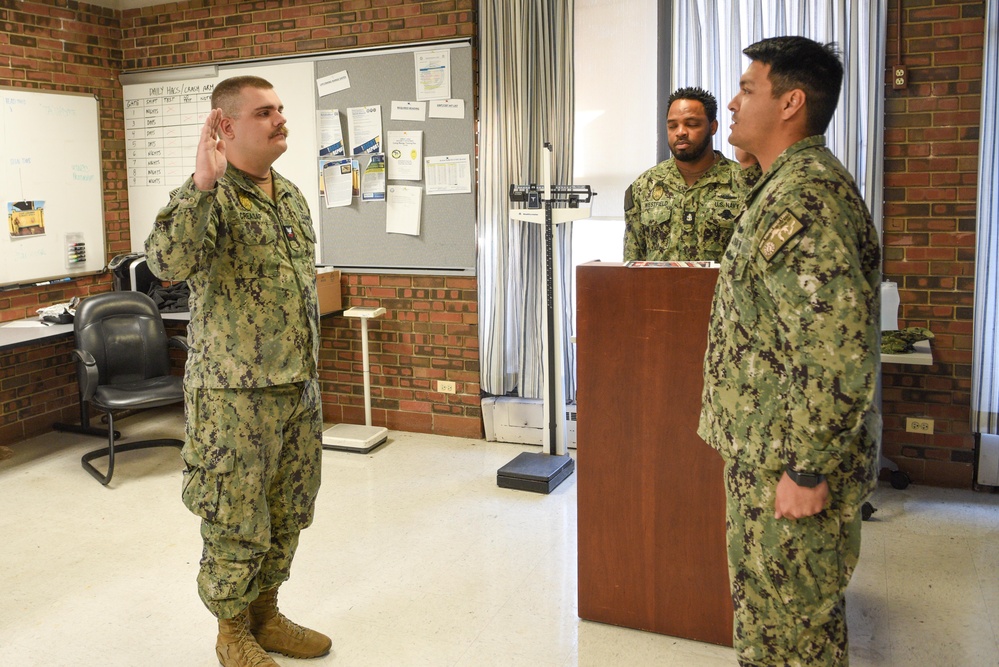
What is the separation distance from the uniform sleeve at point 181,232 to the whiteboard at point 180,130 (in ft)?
10.7

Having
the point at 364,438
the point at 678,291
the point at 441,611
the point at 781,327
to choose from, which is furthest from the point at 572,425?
the point at 781,327

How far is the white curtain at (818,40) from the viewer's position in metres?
4.21

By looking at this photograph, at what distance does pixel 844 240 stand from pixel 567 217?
8.85 feet

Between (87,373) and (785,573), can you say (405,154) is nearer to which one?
(87,373)

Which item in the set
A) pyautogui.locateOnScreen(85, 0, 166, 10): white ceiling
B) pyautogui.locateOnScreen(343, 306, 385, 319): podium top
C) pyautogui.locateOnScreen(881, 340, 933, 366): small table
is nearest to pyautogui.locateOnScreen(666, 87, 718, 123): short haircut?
pyautogui.locateOnScreen(881, 340, 933, 366): small table

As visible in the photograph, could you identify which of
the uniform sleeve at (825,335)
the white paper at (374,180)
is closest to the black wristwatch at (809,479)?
the uniform sleeve at (825,335)

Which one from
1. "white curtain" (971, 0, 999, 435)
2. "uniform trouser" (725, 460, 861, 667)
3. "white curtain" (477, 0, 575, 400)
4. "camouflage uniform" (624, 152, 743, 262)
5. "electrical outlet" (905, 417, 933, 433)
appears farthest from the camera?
"white curtain" (477, 0, 575, 400)

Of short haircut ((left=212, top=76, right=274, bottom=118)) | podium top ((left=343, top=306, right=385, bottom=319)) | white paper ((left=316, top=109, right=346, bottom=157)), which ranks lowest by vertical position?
podium top ((left=343, top=306, right=385, bottom=319))

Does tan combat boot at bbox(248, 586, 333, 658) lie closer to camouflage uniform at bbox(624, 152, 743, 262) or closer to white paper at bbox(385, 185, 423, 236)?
camouflage uniform at bbox(624, 152, 743, 262)

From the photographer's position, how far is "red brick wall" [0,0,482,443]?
5.26m

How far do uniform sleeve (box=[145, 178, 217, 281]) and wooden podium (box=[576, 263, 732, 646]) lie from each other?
4.01ft

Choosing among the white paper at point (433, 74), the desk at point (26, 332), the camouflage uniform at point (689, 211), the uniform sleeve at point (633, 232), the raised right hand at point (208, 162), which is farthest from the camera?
the white paper at point (433, 74)

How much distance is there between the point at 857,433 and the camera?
178 cm

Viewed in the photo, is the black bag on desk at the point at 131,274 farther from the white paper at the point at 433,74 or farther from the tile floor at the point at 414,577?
the white paper at the point at 433,74
